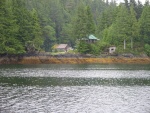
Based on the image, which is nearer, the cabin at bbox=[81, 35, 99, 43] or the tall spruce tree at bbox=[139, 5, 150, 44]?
the tall spruce tree at bbox=[139, 5, 150, 44]

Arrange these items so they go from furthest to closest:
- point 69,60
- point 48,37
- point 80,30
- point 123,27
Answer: point 48,37 → point 80,30 → point 123,27 → point 69,60

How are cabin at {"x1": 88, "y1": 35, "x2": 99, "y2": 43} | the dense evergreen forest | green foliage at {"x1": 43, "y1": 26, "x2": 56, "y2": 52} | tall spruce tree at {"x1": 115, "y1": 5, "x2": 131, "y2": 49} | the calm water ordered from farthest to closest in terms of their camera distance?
1. green foliage at {"x1": 43, "y1": 26, "x2": 56, "y2": 52}
2. cabin at {"x1": 88, "y1": 35, "x2": 99, "y2": 43}
3. tall spruce tree at {"x1": 115, "y1": 5, "x2": 131, "y2": 49}
4. the dense evergreen forest
5. the calm water

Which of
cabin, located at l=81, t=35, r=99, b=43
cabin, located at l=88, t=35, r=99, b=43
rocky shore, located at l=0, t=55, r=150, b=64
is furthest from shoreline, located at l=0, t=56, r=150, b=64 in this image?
cabin, located at l=88, t=35, r=99, b=43

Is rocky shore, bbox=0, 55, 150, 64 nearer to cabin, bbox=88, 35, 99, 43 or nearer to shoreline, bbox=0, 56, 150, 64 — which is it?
shoreline, bbox=0, 56, 150, 64

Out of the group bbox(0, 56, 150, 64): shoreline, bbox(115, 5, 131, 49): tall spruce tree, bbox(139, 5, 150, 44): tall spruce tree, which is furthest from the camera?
bbox(139, 5, 150, 44): tall spruce tree

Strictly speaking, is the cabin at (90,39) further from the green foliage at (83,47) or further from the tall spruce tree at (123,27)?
the tall spruce tree at (123,27)

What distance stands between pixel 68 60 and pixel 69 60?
373 millimetres

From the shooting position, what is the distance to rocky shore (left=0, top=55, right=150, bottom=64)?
88300 millimetres

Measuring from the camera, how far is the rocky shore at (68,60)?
88.3 m

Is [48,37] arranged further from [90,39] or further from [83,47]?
[83,47]

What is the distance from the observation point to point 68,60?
307 feet

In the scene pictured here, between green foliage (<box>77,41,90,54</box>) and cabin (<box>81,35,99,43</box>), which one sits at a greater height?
cabin (<box>81,35,99,43</box>)

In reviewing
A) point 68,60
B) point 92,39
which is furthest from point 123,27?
point 68,60

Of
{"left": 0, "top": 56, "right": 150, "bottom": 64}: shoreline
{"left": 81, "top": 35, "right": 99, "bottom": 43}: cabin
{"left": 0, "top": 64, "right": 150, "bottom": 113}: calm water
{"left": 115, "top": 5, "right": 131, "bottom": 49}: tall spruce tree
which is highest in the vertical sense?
{"left": 115, "top": 5, "right": 131, "bottom": 49}: tall spruce tree
